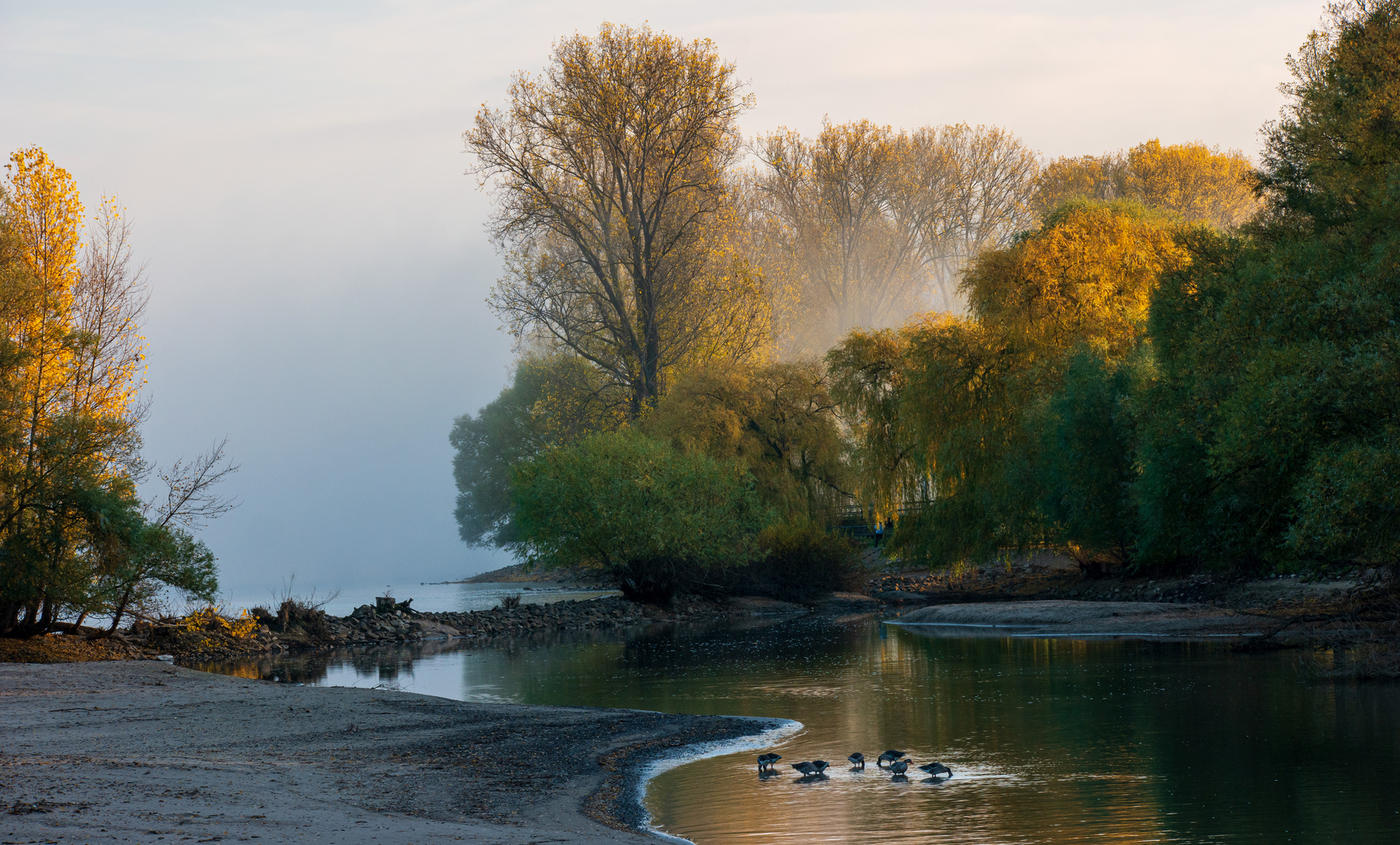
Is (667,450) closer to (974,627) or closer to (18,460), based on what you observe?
(974,627)

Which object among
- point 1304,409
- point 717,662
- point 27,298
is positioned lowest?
point 717,662

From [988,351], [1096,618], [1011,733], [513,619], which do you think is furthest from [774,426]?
[1011,733]

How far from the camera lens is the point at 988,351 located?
1318 inches

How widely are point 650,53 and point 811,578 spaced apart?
19.0m

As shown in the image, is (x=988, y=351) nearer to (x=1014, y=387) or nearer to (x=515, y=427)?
(x=1014, y=387)

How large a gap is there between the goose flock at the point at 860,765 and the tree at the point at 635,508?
23.1 m

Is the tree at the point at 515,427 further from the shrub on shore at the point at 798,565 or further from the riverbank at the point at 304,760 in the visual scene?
the riverbank at the point at 304,760

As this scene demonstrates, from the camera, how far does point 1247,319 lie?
60.4 feet

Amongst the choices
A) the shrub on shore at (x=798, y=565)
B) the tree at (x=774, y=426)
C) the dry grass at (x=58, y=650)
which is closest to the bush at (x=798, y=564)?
the shrub on shore at (x=798, y=565)

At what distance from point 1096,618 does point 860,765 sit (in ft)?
54.6

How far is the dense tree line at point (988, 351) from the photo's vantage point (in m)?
17.1

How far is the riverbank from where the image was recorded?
8.60 meters

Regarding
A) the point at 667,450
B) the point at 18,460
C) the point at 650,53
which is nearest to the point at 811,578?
the point at 667,450

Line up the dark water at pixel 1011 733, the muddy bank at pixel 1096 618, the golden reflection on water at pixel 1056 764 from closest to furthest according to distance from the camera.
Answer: the golden reflection on water at pixel 1056 764, the dark water at pixel 1011 733, the muddy bank at pixel 1096 618
